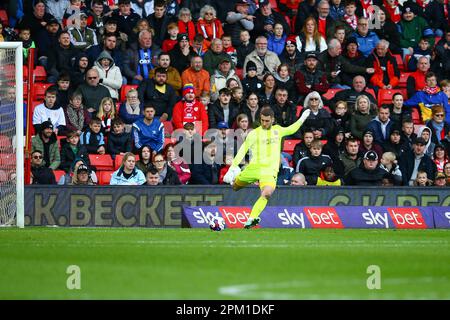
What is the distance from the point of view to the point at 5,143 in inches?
720

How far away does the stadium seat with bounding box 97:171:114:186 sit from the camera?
20.9 m

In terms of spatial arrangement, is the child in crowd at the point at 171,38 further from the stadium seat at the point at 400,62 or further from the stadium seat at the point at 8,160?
the stadium seat at the point at 8,160

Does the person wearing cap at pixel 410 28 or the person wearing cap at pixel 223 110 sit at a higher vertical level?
the person wearing cap at pixel 410 28

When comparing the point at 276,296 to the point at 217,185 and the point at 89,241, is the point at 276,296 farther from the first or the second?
the point at 217,185

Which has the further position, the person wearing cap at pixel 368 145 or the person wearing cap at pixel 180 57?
the person wearing cap at pixel 180 57

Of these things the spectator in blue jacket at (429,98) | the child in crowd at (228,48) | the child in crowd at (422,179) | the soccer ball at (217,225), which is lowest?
the soccer ball at (217,225)

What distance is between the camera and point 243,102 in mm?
22219

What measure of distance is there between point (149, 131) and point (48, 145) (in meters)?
1.99

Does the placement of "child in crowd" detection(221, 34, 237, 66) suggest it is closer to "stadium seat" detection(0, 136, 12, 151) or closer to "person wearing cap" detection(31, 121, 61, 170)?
"person wearing cap" detection(31, 121, 61, 170)

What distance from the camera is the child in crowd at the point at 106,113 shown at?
70.9ft

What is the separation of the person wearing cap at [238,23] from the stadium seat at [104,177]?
4.85 m

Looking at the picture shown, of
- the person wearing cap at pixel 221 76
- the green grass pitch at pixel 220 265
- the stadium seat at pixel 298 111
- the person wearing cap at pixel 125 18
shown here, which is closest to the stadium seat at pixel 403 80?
the stadium seat at pixel 298 111

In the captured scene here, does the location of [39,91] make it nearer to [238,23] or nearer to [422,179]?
[238,23]

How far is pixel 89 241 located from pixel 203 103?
881cm
